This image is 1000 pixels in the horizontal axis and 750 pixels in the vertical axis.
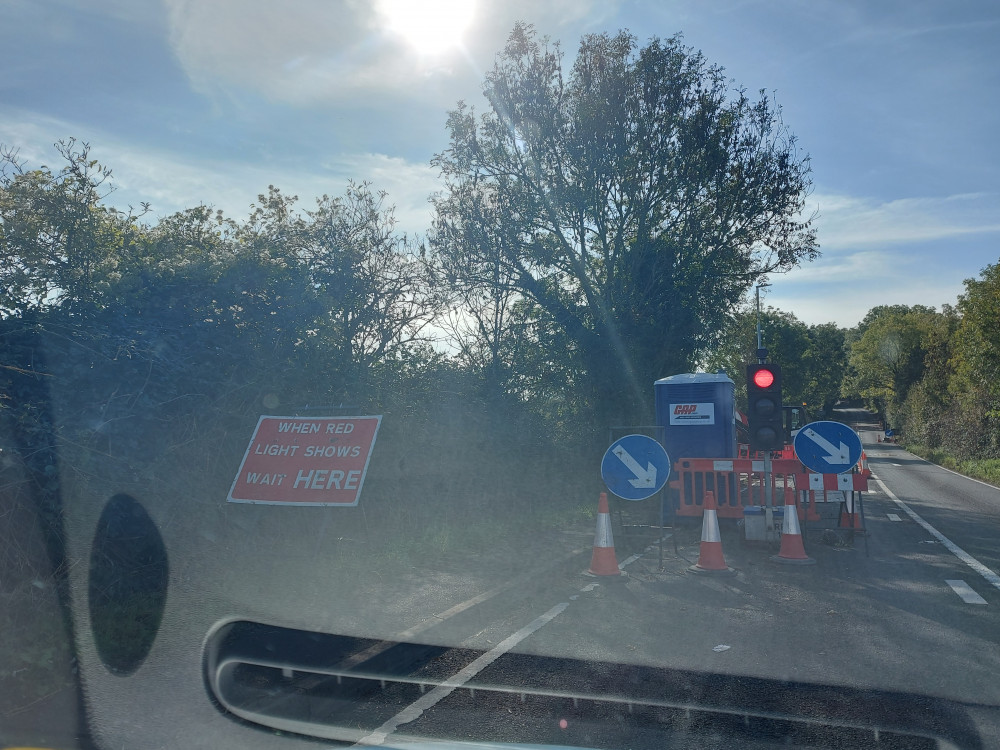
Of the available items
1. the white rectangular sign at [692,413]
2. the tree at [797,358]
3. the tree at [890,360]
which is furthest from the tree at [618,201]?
the tree at [890,360]

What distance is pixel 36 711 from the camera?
467cm

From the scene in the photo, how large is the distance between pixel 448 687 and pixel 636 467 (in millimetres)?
5002

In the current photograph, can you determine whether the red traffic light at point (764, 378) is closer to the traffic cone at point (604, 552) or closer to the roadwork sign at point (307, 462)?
the traffic cone at point (604, 552)

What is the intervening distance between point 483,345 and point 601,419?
460 cm

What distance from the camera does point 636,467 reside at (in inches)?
379

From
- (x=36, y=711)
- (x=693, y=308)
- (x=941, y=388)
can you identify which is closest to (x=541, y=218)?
(x=693, y=308)

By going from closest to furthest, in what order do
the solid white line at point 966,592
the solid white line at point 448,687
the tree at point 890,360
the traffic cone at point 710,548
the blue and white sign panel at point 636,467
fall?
the solid white line at point 448,687 → the solid white line at point 966,592 → the traffic cone at point 710,548 → the blue and white sign panel at point 636,467 → the tree at point 890,360

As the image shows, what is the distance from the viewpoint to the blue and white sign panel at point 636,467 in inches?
375

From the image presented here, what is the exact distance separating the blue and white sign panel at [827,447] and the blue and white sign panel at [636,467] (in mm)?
2048

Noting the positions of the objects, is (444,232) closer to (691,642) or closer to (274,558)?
(274,558)

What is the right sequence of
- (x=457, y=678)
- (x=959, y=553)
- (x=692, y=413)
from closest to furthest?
(x=457, y=678) → (x=959, y=553) → (x=692, y=413)

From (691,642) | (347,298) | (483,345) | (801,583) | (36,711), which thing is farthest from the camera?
(483,345)

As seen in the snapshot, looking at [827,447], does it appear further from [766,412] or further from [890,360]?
[890,360]

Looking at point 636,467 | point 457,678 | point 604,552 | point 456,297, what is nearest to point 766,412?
point 636,467
